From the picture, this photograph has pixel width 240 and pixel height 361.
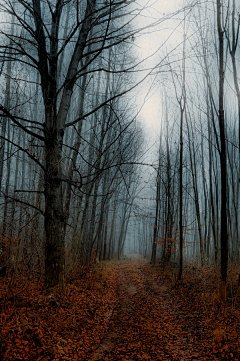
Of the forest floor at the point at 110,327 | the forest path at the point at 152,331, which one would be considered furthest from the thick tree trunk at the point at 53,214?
the forest path at the point at 152,331

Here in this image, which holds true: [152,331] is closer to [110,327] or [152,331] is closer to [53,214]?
[110,327]

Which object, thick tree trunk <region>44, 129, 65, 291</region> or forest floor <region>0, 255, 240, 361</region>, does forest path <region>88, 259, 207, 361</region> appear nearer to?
forest floor <region>0, 255, 240, 361</region>

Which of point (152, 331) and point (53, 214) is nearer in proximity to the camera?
point (53, 214)

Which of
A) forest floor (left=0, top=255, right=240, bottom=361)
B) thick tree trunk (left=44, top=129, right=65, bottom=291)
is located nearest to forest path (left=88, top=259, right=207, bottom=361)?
forest floor (left=0, top=255, right=240, bottom=361)

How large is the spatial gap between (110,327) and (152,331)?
0.85 metres

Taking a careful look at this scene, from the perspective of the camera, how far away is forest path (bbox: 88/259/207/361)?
3350 mm

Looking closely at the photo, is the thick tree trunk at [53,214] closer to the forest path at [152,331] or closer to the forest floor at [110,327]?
the forest floor at [110,327]

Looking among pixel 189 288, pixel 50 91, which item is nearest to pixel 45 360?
pixel 50 91

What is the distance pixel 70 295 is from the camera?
15.4ft

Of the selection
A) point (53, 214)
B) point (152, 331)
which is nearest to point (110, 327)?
point (152, 331)

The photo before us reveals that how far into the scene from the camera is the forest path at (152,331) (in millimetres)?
3350

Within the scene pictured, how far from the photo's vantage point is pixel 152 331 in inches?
161

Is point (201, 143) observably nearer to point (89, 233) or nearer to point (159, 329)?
A: point (89, 233)

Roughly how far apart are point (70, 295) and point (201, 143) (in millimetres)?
12639
